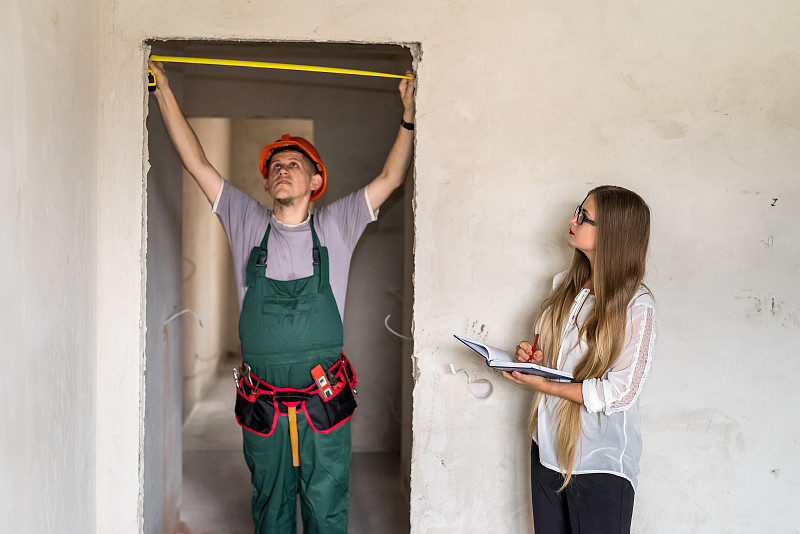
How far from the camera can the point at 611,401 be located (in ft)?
6.40

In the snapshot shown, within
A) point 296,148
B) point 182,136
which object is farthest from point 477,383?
point 182,136

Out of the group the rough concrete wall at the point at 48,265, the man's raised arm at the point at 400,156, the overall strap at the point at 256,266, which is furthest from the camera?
the overall strap at the point at 256,266

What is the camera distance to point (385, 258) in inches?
187

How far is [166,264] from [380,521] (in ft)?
5.62

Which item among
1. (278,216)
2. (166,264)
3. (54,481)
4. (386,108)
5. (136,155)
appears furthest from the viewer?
(386,108)

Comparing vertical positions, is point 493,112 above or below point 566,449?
above

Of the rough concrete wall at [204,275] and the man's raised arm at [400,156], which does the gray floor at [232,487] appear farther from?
the man's raised arm at [400,156]

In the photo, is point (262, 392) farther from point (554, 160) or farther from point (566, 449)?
point (554, 160)

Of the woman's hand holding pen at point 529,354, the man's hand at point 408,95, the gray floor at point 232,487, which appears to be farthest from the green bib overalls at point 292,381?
the gray floor at point 232,487

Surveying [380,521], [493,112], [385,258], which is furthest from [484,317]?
[385,258]

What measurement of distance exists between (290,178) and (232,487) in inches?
89.6

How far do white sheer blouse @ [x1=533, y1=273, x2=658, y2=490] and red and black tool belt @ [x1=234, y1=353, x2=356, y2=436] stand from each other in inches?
28.4

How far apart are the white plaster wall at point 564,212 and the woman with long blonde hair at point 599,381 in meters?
0.28

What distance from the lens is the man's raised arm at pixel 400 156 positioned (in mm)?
2408
